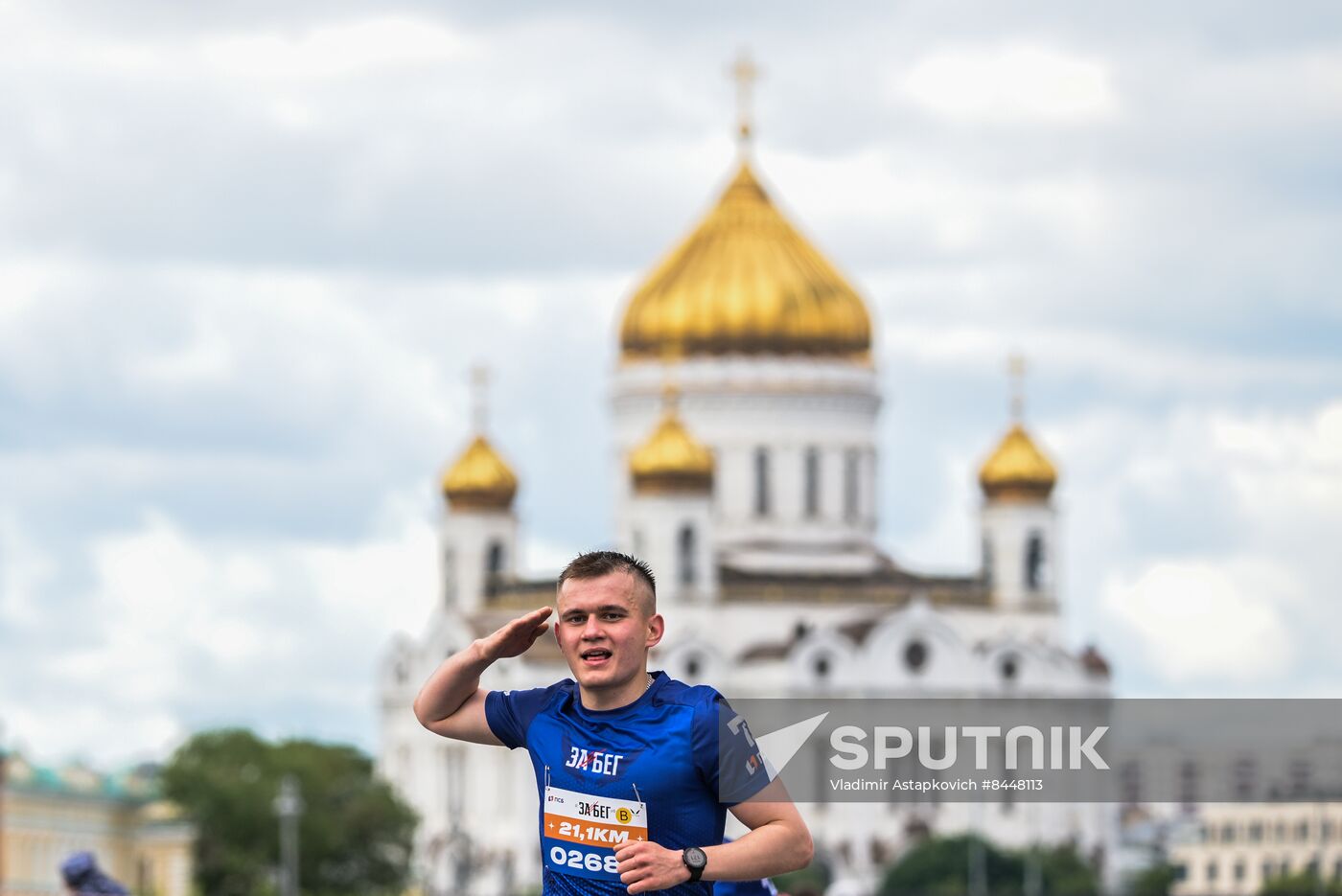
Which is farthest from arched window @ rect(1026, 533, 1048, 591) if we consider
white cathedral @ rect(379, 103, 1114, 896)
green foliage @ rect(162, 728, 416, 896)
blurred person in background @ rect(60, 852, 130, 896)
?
blurred person in background @ rect(60, 852, 130, 896)

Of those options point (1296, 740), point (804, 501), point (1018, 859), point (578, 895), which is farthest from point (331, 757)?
point (578, 895)

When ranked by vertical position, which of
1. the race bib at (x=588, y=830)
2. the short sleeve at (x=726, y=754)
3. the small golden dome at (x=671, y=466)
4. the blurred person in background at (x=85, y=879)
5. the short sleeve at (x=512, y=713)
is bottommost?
the blurred person in background at (x=85, y=879)

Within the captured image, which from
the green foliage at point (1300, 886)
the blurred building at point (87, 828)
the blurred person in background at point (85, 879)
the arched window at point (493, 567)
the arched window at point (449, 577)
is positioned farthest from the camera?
the arched window at point (449, 577)

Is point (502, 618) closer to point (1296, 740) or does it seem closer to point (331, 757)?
point (331, 757)

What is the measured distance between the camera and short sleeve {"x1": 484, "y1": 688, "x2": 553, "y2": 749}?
37.0 ft

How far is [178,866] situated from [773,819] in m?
92.6

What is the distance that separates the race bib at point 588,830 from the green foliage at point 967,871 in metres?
72.8

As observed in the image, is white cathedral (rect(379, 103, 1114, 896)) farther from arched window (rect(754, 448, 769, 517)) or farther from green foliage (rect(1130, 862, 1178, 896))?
green foliage (rect(1130, 862, 1178, 896))

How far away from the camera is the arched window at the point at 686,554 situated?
3654 inches

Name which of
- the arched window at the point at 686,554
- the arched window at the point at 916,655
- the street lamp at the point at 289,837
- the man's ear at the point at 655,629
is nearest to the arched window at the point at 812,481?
the arched window at the point at 686,554

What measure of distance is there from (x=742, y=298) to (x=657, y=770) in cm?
8717

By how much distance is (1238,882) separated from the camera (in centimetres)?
8544

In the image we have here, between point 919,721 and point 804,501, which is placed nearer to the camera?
point 919,721

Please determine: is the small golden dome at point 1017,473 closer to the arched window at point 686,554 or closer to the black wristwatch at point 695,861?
the arched window at point 686,554
